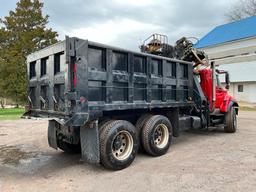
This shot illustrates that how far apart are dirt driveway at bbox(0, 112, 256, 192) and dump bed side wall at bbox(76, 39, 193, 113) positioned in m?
1.30

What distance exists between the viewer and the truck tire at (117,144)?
19.4 ft

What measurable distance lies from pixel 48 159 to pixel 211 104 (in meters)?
5.39

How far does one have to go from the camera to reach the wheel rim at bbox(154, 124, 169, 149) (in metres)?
7.38

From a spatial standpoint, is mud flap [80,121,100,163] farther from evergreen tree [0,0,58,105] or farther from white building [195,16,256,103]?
white building [195,16,256,103]

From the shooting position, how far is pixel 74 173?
6.05 m

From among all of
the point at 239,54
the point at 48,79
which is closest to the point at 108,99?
the point at 48,79

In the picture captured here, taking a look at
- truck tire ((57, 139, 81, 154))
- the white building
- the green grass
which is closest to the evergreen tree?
the green grass

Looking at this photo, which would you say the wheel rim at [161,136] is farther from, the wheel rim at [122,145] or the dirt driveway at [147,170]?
the wheel rim at [122,145]

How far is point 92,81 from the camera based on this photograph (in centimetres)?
590

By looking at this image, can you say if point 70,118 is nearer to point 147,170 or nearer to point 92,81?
point 92,81

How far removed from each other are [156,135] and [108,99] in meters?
1.84

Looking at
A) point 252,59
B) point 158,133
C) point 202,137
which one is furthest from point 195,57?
point 252,59

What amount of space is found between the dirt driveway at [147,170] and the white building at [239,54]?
983 inches

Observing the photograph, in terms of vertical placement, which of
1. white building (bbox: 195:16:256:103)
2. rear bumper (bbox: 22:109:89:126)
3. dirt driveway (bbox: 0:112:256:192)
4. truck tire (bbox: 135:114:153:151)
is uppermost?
white building (bbox: 195:16:256:103)
